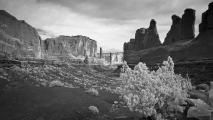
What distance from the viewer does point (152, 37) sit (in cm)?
12550

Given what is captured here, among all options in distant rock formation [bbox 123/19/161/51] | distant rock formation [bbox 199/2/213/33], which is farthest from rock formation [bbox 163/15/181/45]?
distant rock formation [bbox 199/2/213/33]

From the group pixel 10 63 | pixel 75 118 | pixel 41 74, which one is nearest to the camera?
pixel 75 118

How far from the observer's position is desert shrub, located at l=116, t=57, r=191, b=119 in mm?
16453

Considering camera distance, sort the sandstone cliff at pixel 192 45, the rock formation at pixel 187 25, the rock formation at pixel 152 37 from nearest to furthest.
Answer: the sandstone cliff at pixel 192 45 → the rock formation at pixel 187 25 → the rock formation at pixel 152 37

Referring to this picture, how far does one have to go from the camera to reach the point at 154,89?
16.9 meters

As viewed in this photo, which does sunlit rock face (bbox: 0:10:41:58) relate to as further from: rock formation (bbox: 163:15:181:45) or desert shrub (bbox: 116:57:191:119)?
desert shrub (bbox: 116:57:191:119)

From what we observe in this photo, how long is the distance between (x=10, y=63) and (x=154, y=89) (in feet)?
105

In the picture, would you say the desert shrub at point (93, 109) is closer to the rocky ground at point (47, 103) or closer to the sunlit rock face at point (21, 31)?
the rocky ground at point (47, 103)

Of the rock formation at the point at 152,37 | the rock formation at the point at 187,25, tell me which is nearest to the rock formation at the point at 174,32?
the rock formation at the point at 187,25

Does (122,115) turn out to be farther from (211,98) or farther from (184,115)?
(211,98)

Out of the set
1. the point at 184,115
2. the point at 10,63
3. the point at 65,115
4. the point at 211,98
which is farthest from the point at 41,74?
the point at 211,98

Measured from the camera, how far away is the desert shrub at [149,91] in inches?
648

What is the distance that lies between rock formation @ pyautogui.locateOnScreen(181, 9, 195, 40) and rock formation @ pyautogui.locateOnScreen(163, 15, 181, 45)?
9.95 feet

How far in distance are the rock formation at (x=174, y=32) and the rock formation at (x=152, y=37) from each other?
422 inches
